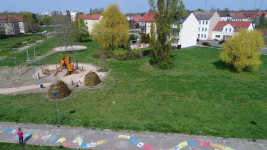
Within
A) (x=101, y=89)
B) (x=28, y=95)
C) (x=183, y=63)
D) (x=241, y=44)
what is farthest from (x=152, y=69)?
(x=28, y=95)

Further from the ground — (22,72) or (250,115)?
(22,72)

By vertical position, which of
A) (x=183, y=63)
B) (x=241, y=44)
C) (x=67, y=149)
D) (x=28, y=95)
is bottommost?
(x=67, y=149)

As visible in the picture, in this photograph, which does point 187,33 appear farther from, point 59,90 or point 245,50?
point 59,90

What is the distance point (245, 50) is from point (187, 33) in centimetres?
2127

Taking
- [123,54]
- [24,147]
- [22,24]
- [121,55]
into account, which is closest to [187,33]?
[123,54]

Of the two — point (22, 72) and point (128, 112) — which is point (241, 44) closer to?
point (128, 112)

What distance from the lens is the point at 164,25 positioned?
26391mm

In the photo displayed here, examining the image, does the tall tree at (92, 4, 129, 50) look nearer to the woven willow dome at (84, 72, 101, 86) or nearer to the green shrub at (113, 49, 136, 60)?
the green shrub at (113, 49, 136, 60)

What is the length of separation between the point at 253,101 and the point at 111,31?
87.3 feet

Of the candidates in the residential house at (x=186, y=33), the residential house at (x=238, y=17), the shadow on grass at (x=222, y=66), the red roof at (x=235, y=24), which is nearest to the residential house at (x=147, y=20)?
the residential house at (x=186, y=33)

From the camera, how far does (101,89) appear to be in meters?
20.3

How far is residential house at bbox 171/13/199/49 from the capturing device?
43.2 m

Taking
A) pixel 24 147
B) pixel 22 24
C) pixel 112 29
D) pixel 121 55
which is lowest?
pixel 24 147

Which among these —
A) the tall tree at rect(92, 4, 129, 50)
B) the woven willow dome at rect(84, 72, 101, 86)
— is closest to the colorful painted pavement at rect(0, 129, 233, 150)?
the woven willow dome at rect(84, 72, 101, 86)
